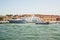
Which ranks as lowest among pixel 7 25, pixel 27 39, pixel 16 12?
pixel 27 39

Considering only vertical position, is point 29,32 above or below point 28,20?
below

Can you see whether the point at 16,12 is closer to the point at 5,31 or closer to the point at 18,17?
the point at 18,17

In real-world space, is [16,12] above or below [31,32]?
above

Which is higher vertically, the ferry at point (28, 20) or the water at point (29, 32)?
A: the ferry at point (28, 20)

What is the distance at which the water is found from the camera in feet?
9.18

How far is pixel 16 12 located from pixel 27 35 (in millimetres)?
399

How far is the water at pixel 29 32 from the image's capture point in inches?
110

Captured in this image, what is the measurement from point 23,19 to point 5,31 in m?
0.35

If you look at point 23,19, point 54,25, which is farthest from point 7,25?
point 54,25

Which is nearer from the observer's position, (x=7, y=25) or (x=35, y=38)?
(x=35, y=38)

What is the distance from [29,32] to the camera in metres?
2.96

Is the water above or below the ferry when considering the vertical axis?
below

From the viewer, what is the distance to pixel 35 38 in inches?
108

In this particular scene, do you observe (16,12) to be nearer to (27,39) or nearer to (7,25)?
(7,25)
